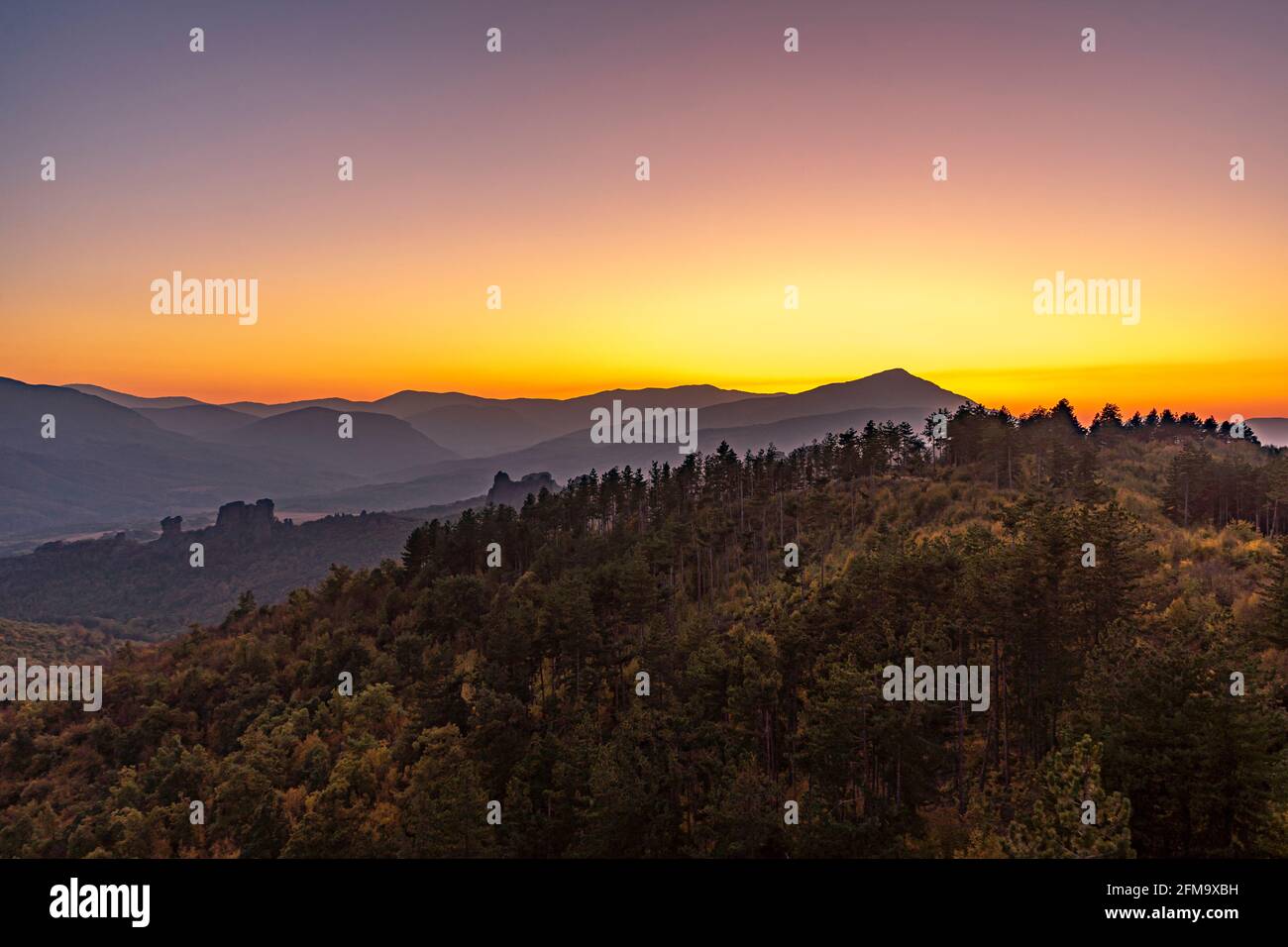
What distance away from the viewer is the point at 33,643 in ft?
449

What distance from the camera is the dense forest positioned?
56.7 feet

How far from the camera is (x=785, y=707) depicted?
30469 mm

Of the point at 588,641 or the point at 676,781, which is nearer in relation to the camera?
the point at 676,781

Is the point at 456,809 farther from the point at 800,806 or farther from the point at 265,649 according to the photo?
the point at 265,649

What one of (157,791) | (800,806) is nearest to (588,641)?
(800,806)

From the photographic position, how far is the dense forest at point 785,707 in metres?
17.3

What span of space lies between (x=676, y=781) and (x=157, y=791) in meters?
41.9

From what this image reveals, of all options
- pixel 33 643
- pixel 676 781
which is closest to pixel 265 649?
pixel 676 781

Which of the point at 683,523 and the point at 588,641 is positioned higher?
the point at 683,523
